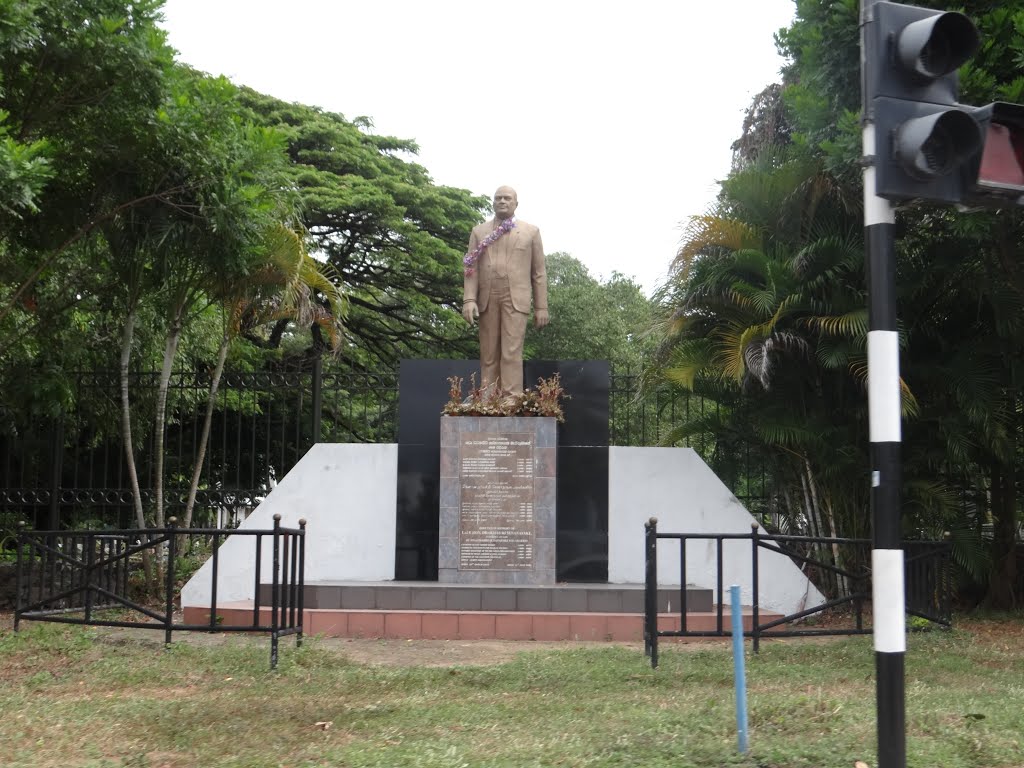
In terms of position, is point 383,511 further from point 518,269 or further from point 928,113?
point 928,113

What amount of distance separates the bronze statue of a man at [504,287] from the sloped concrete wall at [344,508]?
60.6 inches

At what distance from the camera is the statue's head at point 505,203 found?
11.7 metres

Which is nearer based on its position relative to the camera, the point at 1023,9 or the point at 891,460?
the point at 891,460

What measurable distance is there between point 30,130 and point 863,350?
7873 mm

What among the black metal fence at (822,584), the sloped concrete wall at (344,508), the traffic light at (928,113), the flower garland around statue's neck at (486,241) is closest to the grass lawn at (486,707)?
the black metal fence at (822,584)

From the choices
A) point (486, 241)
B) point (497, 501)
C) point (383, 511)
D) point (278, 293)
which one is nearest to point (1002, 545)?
point (497, 501)

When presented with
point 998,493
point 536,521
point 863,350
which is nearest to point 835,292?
point 863,350

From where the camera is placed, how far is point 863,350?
10.2 metres

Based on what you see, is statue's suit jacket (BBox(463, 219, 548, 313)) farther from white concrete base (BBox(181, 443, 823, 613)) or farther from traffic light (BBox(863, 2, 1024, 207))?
traffic light (BBox(863, 2, 1024, 207))

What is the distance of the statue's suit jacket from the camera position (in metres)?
11.6

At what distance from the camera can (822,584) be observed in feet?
38.3

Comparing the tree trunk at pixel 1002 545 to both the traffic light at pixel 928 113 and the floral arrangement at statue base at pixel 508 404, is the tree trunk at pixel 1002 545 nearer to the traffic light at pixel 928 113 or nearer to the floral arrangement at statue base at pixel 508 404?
the floral arrangement at statue base at pixel 508 404

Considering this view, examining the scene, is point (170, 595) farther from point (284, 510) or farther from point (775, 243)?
point (775, 243)

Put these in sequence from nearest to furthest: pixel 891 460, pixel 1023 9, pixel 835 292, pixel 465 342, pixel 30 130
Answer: pixel 891 460, pixel 1023 9, pixel 30 130, pixel 835 292, pixel 465 342
